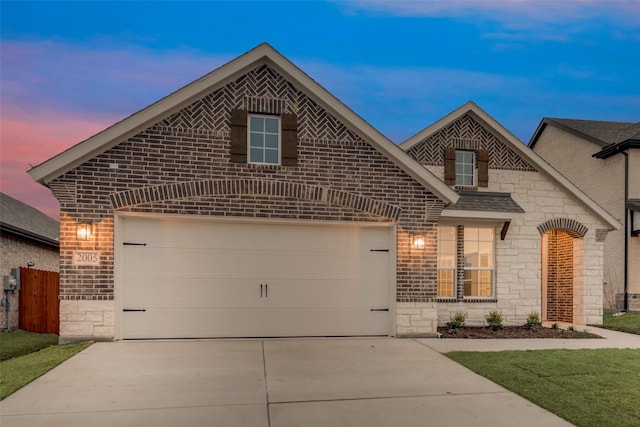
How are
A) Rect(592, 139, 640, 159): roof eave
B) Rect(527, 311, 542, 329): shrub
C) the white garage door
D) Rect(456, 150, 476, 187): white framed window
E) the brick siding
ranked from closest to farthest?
the brick siding < the white garage door < Rect(527, 311, 542, 329): shrub < Rect(456, 150, 476, 187): white framed window < Rect(592, 139, 640, 159): roof eave

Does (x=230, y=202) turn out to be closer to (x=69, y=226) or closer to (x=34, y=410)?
(x=69, y=226)

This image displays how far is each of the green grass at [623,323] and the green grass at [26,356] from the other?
42.4 ft

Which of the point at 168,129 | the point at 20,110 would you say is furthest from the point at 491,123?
the point at 20,110

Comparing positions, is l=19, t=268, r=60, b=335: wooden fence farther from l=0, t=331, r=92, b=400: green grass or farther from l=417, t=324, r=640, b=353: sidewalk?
l=417, t=324, r=640, b=353: sidewalk

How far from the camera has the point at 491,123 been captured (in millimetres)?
12273

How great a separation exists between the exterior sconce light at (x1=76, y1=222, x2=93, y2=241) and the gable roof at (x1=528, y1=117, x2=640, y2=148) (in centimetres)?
1848

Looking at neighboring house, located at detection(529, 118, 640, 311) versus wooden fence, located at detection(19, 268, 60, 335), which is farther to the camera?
neighboring house, located at detection(529, 118, 640, 311)

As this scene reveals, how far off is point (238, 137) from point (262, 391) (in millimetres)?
5242

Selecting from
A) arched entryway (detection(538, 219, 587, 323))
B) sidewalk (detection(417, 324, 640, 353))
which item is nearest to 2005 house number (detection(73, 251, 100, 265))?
sidewalk (detection(417, 324, 640, 353))

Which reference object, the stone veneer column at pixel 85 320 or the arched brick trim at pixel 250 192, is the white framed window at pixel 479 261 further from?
the stone veneer column at pixel 85 320

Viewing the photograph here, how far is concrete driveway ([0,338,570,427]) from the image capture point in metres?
4.56

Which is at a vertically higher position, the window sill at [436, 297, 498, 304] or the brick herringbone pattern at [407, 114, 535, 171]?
the brick herringbone pattern at [407, 114, 535, 171]

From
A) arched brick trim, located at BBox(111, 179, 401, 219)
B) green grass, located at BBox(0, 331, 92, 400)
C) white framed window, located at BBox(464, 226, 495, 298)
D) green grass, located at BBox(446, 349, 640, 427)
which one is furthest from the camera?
white framed window, located at BBox(464, 226, 495, 298)

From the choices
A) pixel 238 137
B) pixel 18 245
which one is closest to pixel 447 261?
pixel 238 137
